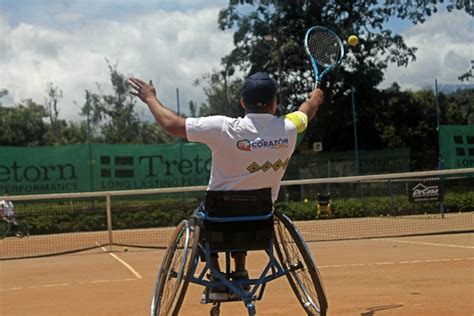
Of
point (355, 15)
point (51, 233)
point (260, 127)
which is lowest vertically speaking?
point (51, 233)

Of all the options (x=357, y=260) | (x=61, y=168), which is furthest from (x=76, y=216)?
(x=357, y=260)

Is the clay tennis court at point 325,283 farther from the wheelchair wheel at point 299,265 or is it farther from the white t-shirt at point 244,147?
the white t-shirt at point 244,147

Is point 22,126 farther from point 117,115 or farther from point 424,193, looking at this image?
point 424,193

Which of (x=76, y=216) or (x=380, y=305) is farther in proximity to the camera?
(x=76, y=216)

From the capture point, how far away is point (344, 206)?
70.2 ft

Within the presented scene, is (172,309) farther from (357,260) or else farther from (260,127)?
(357,260)

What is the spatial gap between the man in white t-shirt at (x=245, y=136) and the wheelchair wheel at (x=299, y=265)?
0.82ft

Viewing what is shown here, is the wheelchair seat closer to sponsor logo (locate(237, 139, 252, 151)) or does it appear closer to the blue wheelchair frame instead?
the blue wheelchair frame

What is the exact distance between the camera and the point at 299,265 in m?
4.27

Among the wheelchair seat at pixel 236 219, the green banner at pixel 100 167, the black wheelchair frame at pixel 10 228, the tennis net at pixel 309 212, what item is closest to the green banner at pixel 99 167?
the green banner at pixel 100 167

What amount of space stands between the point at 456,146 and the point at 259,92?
2463 centimetres

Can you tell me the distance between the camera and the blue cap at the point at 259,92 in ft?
13.5

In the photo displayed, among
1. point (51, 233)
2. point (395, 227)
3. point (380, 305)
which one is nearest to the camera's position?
point (380, 305)

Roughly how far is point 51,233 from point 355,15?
21.9m
